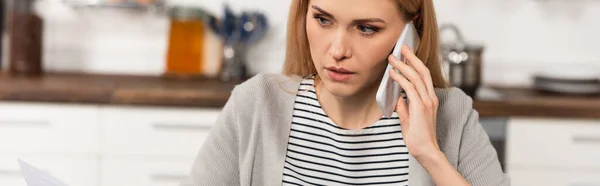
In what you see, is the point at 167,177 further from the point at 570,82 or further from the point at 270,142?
the point at 570,82

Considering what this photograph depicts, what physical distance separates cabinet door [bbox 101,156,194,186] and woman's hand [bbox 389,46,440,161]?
1225 millimetres

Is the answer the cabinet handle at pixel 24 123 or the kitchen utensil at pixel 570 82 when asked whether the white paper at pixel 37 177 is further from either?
the kitchen utensil at pixel 570 82

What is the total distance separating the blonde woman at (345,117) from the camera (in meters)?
1.25

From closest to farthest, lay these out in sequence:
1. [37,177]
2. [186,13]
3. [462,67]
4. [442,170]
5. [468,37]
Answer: [37,177]
[442,170]
[462,67]
[186,13]
[468,37]

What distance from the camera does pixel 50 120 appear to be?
7.57 feet

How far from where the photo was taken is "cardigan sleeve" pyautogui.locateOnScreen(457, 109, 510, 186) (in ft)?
4.32

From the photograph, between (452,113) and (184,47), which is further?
(184,47)

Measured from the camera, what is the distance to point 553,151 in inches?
90.5

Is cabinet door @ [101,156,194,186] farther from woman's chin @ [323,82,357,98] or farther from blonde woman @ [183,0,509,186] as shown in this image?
woman's chin @ [323,82,357,98]

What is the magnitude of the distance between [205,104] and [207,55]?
1.88 ft

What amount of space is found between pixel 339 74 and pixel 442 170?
0.24 m

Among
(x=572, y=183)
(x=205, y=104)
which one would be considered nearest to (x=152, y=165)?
(x=205, y=104)

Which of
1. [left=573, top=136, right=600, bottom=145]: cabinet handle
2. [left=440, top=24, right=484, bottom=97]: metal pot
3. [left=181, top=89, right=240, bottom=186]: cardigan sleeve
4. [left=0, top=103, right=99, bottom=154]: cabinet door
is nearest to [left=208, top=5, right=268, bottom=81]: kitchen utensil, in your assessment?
[left=0, top=103, right=99, bottom=154]: cabinet door

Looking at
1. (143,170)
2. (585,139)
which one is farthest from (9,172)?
(585,139)
